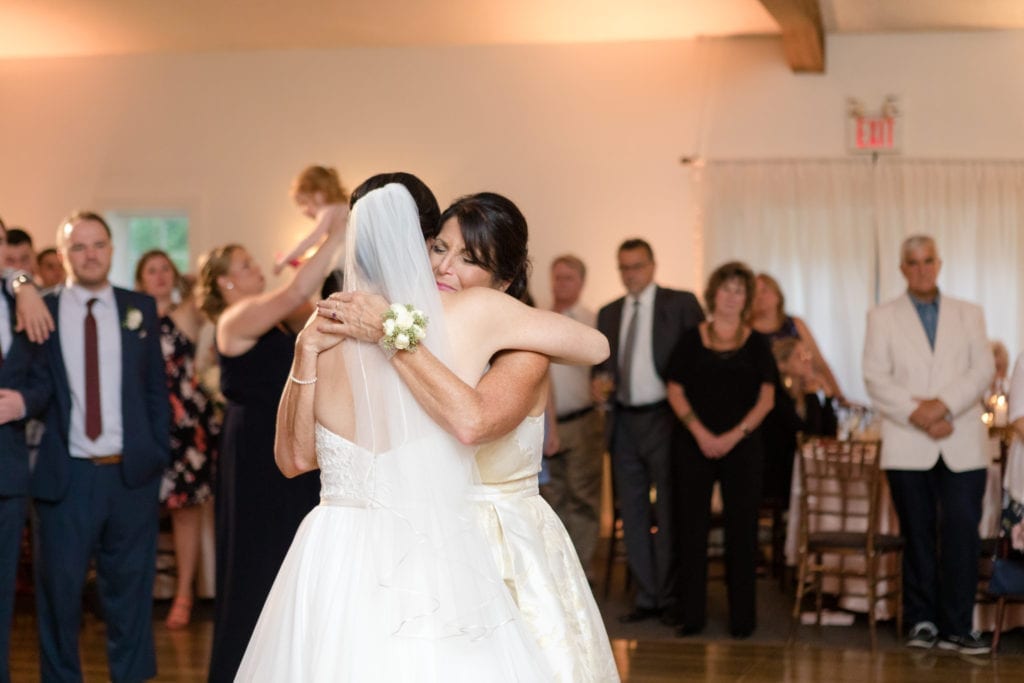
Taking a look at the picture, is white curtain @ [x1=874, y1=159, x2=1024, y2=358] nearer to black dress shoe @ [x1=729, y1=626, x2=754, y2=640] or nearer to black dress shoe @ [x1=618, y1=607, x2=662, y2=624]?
black dress shoe @ [x1=618, y1=607, x2=662, y2=624]

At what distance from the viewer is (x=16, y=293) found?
4297mm

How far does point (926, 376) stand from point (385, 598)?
167 inches

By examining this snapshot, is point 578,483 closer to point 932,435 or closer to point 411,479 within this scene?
point 932,435

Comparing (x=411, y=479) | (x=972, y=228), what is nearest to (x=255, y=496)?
(x=411, y=479)

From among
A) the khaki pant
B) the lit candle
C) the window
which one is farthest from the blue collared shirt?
the window

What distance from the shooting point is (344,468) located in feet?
9.09

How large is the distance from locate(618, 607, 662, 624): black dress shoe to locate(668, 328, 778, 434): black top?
107cm

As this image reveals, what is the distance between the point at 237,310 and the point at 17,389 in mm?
748

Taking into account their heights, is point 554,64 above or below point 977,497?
above

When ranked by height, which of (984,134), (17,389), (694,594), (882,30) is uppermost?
(882,30)

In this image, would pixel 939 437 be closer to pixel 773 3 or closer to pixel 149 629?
pixel 773 3

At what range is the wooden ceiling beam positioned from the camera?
784 centimetres

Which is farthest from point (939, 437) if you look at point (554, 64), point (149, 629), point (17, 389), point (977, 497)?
point (554, 64)

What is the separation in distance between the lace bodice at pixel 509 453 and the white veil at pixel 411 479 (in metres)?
0.16
